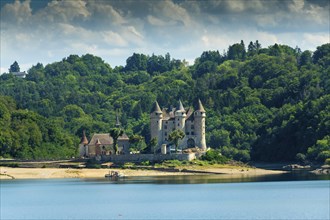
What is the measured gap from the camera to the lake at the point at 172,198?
3268 inches

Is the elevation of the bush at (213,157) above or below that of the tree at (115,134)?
below

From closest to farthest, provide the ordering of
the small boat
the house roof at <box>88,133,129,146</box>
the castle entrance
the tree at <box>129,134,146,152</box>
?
the small boat < the castle entrance < the tree at <box>129,134,146,152</box> < the house roof at <box>88,133,129,146</box>

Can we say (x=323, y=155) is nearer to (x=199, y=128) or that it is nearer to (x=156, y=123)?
(x=199, y=128)

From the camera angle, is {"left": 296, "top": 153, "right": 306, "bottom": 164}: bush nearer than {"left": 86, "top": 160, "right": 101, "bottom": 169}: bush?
No

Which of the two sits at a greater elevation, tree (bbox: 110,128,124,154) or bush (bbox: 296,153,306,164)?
tree (bbox: 110,128,124,154)

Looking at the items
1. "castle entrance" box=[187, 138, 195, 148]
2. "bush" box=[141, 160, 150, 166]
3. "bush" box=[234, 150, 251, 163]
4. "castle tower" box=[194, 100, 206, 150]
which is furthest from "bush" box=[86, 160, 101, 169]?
"bush" box=[234, 150, 251, 163]

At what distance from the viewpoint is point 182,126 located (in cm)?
15575

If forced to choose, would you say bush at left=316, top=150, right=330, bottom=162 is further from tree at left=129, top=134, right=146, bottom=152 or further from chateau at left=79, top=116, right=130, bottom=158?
chateau at left=79, top=116, right=130, bottom=158

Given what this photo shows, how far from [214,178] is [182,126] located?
1014 inches

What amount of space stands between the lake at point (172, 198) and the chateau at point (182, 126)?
20775 mm

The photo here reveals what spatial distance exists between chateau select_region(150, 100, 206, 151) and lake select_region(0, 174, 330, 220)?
20.8 metres

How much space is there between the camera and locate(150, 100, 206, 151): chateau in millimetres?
154625

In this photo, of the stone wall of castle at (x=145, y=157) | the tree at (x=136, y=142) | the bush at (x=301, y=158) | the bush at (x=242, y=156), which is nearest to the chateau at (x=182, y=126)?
the tree at (x=136, y=142)

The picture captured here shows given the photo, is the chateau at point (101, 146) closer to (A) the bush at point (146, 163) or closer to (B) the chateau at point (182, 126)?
(B) the chateau at point (182, 126)
